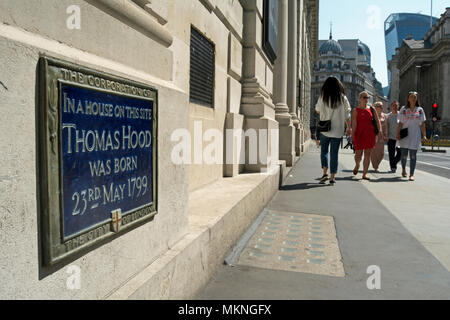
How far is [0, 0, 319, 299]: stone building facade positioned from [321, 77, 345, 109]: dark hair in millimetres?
2822

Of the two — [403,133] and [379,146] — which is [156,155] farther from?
[379,146]

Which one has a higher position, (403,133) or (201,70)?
(201,70)

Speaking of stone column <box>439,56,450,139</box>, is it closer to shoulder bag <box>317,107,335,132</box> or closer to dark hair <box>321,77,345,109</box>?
dark hair <box>321,77,345,109</box>

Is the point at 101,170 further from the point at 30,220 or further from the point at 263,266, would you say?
the point at 263,266

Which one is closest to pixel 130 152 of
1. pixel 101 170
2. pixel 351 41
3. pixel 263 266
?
pixel 101 170

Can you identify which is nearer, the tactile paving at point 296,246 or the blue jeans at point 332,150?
the tactile paving at point 296,246

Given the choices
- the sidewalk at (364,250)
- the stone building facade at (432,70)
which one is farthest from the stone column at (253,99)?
the stone building facade at (432,70)

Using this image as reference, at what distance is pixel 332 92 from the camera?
272 inches

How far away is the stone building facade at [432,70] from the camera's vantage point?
2771 inches

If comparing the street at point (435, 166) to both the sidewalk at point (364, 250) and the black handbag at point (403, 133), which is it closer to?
the black handbag at point (403, 133)

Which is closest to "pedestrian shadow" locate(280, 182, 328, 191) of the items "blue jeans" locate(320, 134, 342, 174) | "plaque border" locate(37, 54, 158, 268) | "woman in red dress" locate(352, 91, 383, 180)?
"blue jeans" locate(320, 134, 342, 174)

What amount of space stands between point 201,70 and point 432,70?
89203 mm

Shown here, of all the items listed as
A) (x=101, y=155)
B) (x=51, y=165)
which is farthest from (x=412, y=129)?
(x=51, y=165)

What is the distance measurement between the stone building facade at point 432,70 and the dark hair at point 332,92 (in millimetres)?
67528
